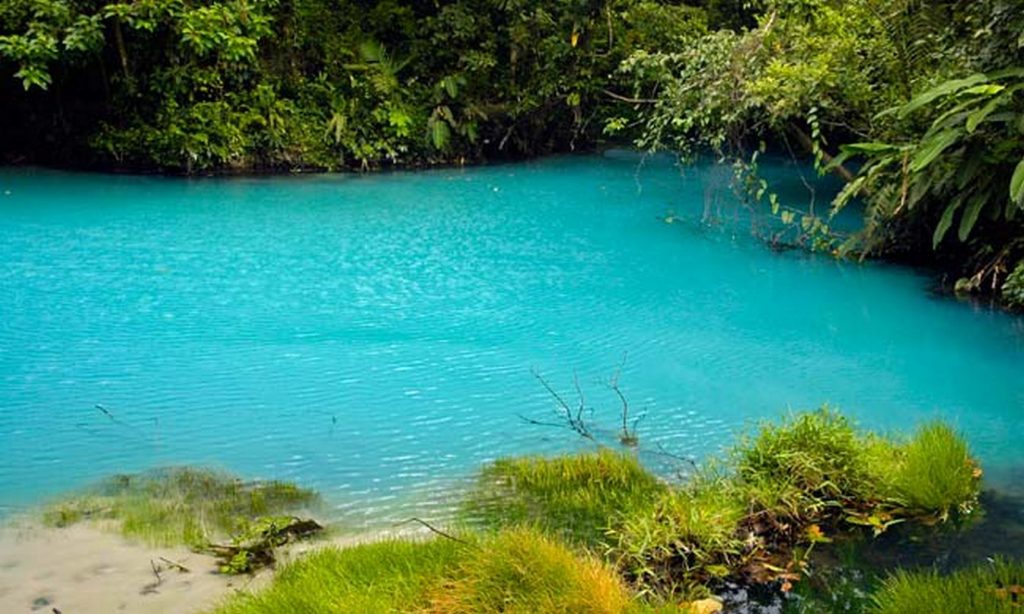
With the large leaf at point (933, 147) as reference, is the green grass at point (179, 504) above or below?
below

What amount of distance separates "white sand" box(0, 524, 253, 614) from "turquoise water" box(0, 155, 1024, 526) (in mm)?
612

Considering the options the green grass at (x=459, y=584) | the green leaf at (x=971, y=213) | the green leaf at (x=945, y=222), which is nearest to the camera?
the green grass at (x=459, y=584)

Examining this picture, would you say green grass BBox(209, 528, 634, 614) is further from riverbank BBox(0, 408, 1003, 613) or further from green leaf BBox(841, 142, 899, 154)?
green leaf BBox(841, 142, 899, 154)

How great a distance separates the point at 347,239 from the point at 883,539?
22.2 ft

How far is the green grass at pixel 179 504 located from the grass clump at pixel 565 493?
0.75 meters

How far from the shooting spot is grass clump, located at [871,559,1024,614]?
106 inches

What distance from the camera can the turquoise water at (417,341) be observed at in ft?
15.3

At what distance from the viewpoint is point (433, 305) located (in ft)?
23.8

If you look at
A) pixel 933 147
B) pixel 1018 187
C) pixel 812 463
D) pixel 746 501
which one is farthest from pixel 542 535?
pixel 933 147

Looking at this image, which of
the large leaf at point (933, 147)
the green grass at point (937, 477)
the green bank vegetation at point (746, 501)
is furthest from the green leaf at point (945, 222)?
the green grass at point (937, 477)

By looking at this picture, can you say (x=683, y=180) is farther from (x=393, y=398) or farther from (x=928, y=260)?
(x=393, y=398)

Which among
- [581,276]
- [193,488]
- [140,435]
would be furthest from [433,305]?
[193,488]

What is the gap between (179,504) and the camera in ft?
12.8

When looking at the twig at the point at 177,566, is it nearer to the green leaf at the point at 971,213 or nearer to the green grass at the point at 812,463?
the green grass at the point at 812,463
